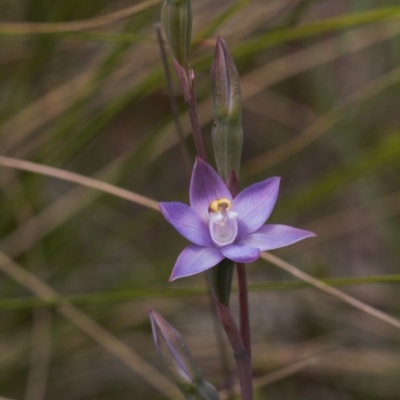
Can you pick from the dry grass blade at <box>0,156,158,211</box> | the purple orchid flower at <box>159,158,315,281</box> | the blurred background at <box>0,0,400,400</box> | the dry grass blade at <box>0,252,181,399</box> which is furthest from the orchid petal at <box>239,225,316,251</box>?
the dry grass blade at <box>0,252,181,399</box>

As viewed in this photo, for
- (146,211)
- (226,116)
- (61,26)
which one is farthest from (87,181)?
(146,211)

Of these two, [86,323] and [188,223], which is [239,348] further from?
[86,323]

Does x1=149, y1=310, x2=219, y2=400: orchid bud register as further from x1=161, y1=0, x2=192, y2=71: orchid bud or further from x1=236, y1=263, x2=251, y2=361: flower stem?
x1=161, y1=0, x2=192, y2=71: orchid bud

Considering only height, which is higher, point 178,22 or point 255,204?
point 178,22

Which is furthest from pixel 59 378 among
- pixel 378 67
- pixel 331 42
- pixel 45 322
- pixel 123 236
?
pixel 378 67

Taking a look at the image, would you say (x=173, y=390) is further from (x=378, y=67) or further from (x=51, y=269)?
(x=378, y=67)

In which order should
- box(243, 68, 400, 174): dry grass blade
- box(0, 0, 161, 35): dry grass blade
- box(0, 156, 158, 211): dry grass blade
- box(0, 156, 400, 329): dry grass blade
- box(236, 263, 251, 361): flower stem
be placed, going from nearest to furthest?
box(236, 263, 251, 361): flower stem → box(0, 156, 400, 329): dry grass blade → box(0, 156, 158, 211): dry grass blade → box(0, 0, 161, 35): dry grass blade → box(243, 68, 400, 174): dry grass blade
